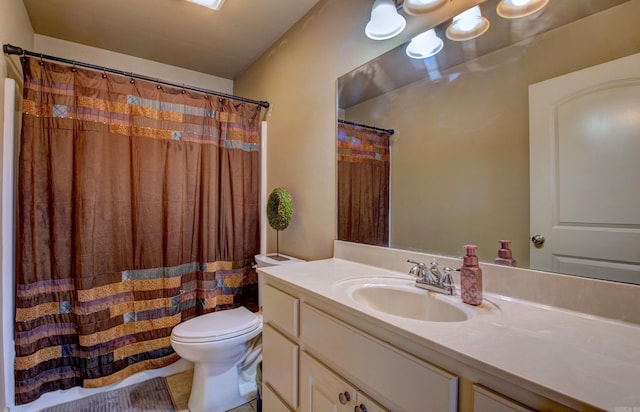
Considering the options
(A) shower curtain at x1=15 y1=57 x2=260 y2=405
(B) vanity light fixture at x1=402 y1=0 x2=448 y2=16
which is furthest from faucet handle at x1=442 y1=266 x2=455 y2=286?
(A) shower curtain at x1=15 y1=57 x2=260 y2=405

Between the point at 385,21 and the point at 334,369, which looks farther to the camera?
the point at 385,21

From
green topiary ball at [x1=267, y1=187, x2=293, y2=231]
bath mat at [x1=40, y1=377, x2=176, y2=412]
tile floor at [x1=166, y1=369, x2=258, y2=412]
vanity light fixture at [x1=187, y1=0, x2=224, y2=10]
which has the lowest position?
tile floor at [x1=166, y1=369, x2=258, y2=412]

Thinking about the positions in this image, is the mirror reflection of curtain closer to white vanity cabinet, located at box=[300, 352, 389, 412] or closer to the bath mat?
white vanity cabinet, located at box=[300, 352, 389, 412]

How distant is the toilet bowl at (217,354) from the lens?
5.14ft

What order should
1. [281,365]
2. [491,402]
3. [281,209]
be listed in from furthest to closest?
[281,209], [281,365], [491,402]

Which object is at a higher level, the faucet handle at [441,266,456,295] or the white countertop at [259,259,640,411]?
the faucet handle at [441,266,456,295]

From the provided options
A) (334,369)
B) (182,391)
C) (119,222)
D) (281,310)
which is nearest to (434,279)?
(334,369)

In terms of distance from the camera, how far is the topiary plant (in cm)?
195

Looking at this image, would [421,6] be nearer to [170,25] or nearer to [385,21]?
[385,21]

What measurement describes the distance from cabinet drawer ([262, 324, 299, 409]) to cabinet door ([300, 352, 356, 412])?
5 cm

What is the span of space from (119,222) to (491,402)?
2.07 metres

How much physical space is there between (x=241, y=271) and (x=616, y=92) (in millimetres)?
2188

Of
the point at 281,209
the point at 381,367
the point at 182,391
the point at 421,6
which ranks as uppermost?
the point at 421,6

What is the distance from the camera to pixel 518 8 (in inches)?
39.0
